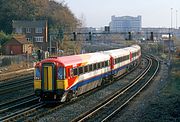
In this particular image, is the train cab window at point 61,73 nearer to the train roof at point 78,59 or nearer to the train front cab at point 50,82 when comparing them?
the train front cab at point 50,82

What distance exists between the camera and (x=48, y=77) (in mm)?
22062

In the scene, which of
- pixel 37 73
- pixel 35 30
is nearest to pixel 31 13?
pixel 35 30

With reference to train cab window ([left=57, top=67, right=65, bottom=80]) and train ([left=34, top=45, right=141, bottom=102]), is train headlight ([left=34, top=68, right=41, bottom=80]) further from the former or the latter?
train cab window ([left=57, top=67, right=65, bottom=80])

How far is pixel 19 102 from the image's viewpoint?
24.0m

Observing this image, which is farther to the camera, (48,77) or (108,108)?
(48,77)

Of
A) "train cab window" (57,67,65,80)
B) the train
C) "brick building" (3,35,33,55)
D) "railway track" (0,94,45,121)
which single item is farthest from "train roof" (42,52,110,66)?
"brick building" (3,35,33,55)

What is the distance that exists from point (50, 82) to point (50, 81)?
0.06m

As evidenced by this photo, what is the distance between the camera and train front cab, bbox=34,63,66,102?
72.1 feet

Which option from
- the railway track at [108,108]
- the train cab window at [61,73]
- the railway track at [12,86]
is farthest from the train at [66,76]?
the railway track at [12,86]

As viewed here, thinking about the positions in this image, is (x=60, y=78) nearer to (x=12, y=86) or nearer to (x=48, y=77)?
(x=48, y=77)

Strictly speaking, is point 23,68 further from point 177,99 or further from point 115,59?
point 177,99

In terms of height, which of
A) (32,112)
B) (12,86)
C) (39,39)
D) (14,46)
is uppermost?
(39,39)

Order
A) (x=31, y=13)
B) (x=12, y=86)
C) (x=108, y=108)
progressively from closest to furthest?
1. (x=108, y=108)
2. (x=12, y=86)
3. (x=31, y=13)

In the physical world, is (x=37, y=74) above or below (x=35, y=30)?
below
